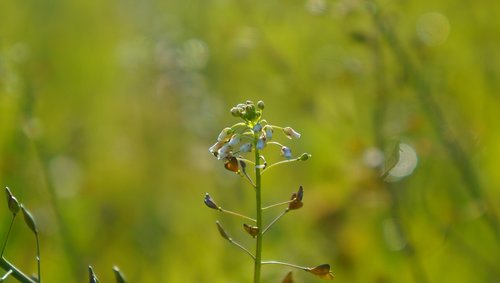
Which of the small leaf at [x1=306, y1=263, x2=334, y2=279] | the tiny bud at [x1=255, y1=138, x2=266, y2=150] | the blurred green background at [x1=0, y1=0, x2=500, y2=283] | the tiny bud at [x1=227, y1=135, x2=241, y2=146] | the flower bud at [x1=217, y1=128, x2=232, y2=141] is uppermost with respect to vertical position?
the blurred green background at [x1=0, y1=0, x2=500, y2=283]

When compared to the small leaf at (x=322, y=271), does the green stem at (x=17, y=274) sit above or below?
below

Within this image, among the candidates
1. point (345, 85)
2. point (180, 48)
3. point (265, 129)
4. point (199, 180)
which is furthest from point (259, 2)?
point (265, 129)

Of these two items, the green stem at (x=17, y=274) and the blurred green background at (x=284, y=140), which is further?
the blurred green background at (x=284, y=140)

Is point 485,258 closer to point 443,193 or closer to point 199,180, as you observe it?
point 443,193

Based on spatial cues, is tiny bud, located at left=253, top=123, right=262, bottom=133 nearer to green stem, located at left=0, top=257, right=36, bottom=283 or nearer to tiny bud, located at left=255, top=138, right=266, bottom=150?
tiny bud, located at left=255, top=138, right=266, bottom=150

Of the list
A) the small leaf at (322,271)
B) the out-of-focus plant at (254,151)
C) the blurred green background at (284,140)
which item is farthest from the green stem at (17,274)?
the blurred green background at (284,140)

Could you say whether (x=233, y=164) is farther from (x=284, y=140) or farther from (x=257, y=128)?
(x=284, y=140)

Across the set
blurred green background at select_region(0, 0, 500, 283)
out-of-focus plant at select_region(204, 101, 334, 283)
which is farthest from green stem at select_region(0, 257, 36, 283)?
blurred green background at select_region(0, 0, 500, 283)

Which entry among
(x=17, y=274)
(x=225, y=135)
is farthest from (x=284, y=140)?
(x=17, y=274)

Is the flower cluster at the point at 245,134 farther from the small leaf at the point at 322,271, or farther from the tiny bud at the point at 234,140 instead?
the small leaf at the point at 322,271
